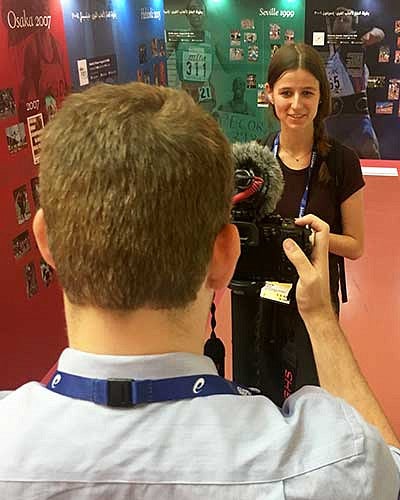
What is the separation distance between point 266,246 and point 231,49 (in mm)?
5939

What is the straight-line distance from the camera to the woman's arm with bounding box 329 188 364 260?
2135 millimetres

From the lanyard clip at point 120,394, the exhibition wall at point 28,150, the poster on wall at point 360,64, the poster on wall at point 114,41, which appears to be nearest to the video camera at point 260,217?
the lanyard clip at point 120,394

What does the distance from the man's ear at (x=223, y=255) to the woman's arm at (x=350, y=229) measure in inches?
53.6

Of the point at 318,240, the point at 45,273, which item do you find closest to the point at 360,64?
the point at 45,273

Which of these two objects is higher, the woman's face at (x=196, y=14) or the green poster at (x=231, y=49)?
the woman's face at (x=196, y=14)

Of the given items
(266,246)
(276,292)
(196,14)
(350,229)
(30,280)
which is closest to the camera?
(266,246)

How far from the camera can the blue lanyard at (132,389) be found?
71 cm

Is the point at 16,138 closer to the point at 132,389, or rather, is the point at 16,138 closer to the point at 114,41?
the point at 114,41

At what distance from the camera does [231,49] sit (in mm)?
7000

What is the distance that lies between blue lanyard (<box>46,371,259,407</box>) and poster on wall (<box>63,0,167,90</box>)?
9.24 feet

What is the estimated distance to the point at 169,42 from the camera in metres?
7.12

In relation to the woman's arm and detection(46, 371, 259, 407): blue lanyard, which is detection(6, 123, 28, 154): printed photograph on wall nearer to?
the woman's arm

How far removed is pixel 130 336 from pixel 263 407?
0.19m

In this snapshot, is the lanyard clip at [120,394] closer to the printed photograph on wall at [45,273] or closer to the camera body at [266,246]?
the camera body at [266,246]
